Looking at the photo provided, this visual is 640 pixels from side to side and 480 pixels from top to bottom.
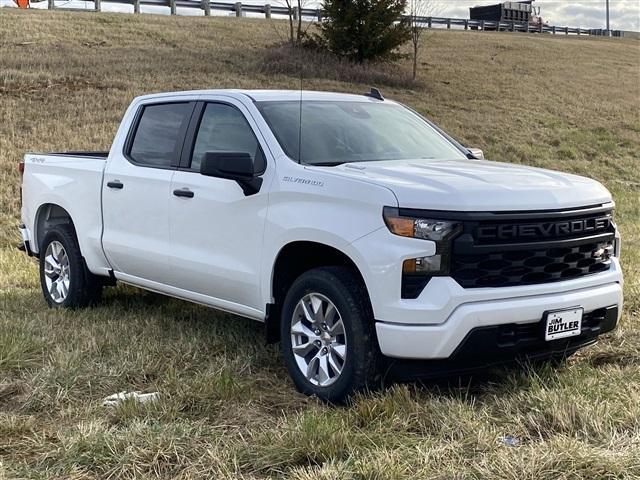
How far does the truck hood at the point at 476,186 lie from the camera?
3947mm

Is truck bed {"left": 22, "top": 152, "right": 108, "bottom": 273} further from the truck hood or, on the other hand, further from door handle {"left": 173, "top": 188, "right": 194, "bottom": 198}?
the truck hood

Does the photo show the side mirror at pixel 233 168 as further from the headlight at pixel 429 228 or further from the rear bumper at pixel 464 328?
the rear bumper at pixel 464 328

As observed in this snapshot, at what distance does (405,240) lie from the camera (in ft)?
12.9

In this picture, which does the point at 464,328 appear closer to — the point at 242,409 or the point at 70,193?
the point at 242,409

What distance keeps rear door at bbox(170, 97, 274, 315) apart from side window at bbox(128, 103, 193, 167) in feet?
0.55

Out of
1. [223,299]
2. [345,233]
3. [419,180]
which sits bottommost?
[223,299]

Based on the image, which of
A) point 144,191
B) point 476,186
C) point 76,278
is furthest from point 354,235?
point 76,278

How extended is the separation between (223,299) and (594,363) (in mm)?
2407

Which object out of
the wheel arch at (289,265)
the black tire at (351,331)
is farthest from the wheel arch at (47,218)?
the black tire at (351,331)

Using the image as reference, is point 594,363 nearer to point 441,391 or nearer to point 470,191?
point 441,391

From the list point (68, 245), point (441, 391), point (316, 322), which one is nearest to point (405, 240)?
point (316, 322)

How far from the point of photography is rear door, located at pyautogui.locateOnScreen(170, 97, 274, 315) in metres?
4.79

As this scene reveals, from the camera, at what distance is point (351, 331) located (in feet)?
13.5

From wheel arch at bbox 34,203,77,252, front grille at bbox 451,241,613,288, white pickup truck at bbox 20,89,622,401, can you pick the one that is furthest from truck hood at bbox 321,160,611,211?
wheel arch at bbox 34,203,77,252
